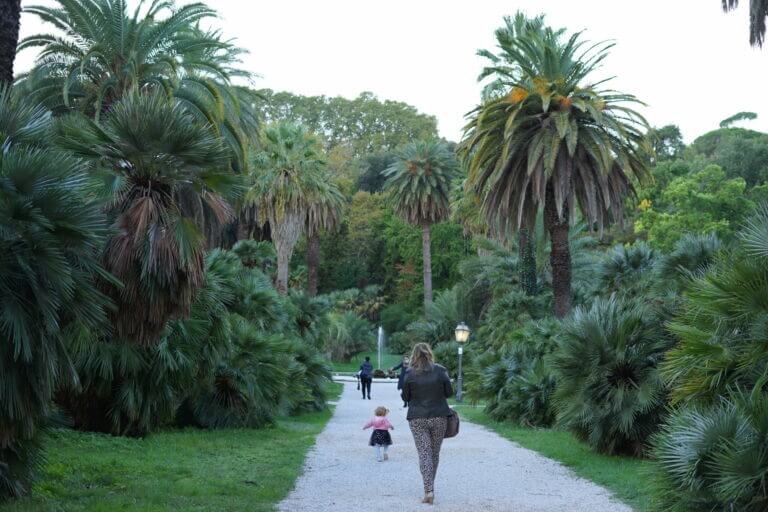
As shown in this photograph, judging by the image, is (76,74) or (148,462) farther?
(76,74)

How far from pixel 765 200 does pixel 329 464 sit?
7752 mm

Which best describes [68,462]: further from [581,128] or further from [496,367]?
[581,128]

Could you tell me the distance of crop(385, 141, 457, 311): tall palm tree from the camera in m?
65.2

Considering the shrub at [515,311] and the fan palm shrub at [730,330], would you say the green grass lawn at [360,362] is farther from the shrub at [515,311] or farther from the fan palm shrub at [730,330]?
the fan palm shrub at [730,330]

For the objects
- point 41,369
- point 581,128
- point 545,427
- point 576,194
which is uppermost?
point 581,128

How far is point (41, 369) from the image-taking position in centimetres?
727

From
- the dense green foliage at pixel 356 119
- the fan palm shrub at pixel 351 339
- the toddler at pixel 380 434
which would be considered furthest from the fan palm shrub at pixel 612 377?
the dense green foliage at pixel 356 119

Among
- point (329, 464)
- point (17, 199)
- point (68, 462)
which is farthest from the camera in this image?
point (329, 464)

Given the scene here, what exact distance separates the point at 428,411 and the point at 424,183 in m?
55.7

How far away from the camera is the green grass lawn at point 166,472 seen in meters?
9.10

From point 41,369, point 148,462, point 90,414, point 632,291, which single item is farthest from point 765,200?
point 632,291

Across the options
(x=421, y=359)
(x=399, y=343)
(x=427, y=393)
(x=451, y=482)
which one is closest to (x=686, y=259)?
(x=451, y=482)

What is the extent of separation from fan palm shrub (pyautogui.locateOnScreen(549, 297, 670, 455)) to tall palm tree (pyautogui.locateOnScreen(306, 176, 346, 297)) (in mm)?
A: 30288

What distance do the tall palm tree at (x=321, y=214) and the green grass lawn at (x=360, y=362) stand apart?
35.3 ft
